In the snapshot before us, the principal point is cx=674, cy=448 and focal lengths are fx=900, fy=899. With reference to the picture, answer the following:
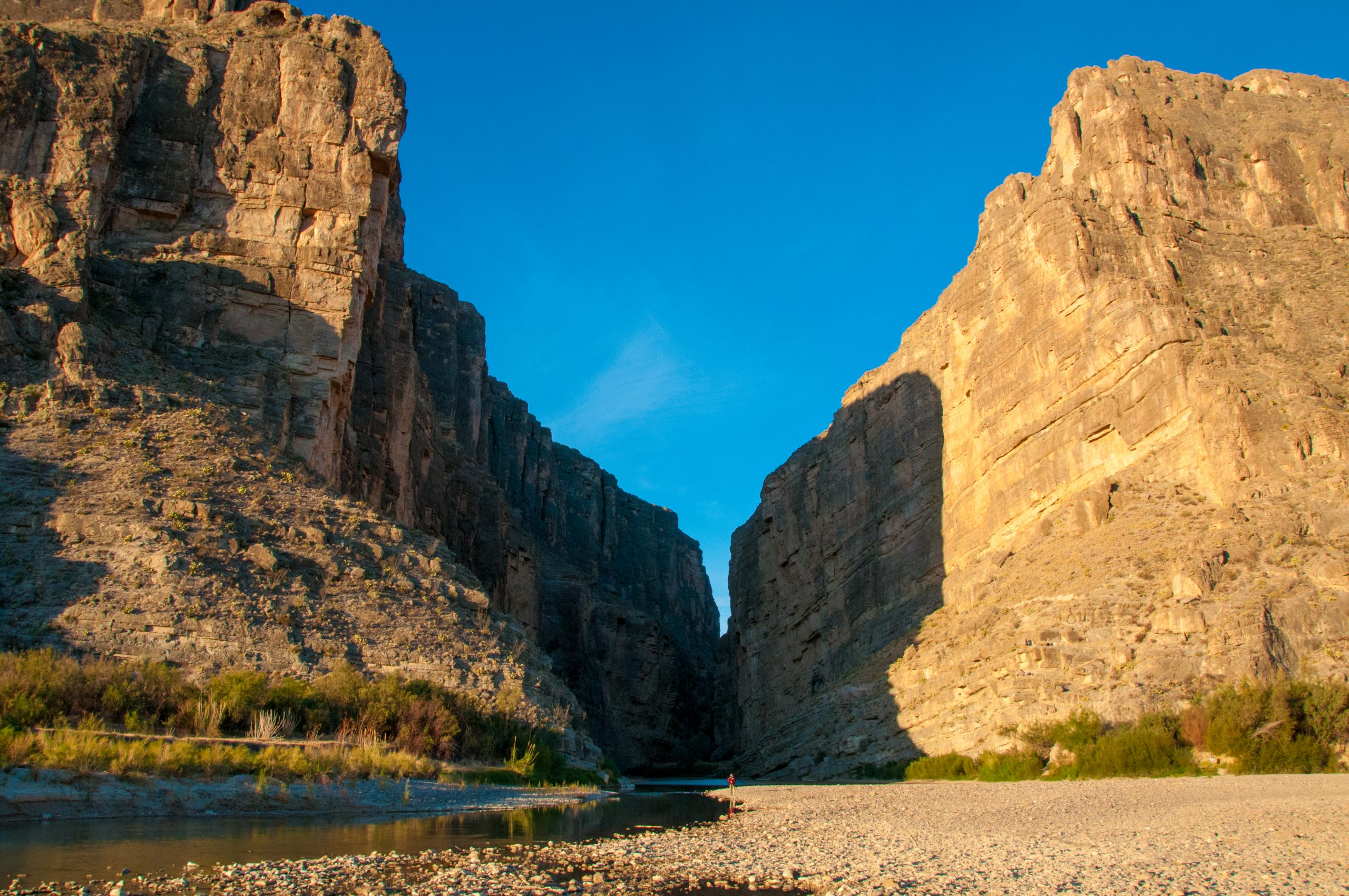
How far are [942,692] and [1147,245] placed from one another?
70.4 feet

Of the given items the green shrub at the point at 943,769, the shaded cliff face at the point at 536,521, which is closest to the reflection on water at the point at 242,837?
the green shrub at the point at 943,769

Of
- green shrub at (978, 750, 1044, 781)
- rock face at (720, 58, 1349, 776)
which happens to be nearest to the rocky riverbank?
green shrub at (978, 750, 1044, 781)

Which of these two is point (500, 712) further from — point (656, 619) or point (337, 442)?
point (656, 619)

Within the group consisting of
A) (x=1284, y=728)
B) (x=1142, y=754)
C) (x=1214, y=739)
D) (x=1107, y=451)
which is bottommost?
(x=1142, y=754)

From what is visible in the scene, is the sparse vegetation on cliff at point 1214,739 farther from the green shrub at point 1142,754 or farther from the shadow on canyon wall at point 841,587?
the shadow on canyon wall at point 841,587

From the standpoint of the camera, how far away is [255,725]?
1841cm

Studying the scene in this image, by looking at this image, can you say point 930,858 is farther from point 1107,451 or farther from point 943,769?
point 1107,451

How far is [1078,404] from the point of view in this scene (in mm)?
37750

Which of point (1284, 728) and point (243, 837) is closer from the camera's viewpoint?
point (243, 837)

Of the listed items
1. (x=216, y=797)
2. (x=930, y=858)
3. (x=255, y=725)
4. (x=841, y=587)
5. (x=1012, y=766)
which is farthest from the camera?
(x=841, y=587)

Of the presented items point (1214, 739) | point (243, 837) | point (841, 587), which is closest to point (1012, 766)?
point (1214, 739)

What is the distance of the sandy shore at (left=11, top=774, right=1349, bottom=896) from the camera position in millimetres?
8773

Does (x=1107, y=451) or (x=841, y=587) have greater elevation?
(x=1107, y=451)

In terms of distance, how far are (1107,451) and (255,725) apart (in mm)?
31695
